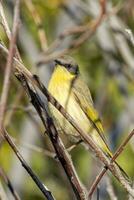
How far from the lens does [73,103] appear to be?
482 centimetres

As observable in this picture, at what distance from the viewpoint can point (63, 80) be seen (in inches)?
191

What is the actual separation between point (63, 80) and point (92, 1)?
2.15 meters

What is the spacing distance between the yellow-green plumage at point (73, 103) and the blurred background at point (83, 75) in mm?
238

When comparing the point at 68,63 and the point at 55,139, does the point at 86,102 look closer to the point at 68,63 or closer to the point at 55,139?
the point at 68,63

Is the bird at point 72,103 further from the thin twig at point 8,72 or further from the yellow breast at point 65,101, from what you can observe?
the thin twig at point 8,72

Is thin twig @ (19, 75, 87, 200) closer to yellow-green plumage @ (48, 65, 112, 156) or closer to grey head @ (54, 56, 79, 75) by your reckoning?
yellow-green plumage @ (48, 65, 112, 156)

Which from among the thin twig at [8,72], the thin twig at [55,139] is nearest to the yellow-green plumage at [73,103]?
the thin twig at [55,139]

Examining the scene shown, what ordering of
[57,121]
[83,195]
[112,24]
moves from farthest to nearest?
[112,24]
[57,121]
[83,195]

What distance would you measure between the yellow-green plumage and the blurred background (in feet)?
0.78

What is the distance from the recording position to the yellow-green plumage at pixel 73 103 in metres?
4.45

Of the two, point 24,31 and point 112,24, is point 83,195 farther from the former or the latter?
point 24,31

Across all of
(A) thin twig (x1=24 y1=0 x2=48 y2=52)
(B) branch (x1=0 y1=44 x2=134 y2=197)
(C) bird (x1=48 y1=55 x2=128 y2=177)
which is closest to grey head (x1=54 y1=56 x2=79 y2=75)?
(C) bird (x1=48 y1=55 x2=128 y2=177)

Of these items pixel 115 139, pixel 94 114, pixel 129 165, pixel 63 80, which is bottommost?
pixel 129 165

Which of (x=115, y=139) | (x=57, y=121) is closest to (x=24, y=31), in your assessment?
(x=115, y=139)
